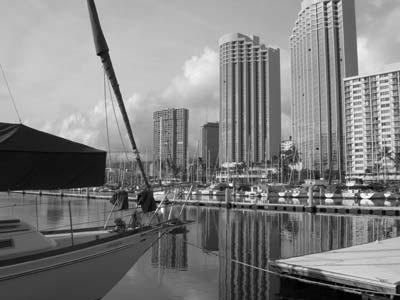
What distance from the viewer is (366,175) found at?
15288cm

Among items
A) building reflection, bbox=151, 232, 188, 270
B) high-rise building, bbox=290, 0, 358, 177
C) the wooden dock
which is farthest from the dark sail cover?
high-rise building, bbox=290, 0, 358, 177

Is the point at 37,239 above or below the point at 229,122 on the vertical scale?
below

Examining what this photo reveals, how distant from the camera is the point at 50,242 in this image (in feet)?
34.6

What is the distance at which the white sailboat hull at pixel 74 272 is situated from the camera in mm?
9008

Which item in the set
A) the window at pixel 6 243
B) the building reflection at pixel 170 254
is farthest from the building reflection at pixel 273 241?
the window at pixel 6 243

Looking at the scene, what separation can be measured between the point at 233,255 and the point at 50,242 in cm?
1438

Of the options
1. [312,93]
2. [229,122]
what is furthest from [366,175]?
[229,122]

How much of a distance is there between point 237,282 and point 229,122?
566ft

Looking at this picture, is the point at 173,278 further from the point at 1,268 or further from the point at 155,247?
the point at 1,268

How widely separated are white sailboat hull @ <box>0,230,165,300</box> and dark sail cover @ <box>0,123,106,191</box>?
1688 mm

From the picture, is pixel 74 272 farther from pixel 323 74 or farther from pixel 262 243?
pixel 323 74

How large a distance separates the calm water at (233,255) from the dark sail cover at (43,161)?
88.4 inches

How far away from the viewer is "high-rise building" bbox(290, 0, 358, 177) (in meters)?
178

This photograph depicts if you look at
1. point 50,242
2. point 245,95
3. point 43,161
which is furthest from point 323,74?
point 43,161
